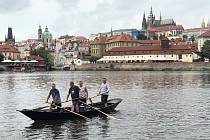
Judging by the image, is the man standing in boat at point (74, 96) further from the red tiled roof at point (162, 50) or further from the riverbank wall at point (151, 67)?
the red tiled roof at point (162, 50)

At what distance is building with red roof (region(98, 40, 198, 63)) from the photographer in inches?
7067

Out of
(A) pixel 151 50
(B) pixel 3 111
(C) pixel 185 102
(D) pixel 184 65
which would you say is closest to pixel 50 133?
(B) pixel 3 111

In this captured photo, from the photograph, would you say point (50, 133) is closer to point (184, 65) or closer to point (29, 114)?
point (29, 114)

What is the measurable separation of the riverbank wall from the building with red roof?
11106 millimetres

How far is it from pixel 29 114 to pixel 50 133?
3030 mm

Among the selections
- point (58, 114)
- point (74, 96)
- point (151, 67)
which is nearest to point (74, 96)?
point (74, 96)

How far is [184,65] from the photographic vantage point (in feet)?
527

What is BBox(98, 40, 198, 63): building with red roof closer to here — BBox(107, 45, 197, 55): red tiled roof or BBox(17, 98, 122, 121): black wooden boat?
BBox(107, 45, 197, 55): red tiled roof

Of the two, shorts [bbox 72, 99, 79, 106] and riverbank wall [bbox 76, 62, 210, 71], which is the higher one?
riverbank wall [bbox 76, 62, 210, 71]

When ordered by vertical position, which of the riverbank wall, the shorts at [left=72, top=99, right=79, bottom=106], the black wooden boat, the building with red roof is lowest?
the black wooden boat

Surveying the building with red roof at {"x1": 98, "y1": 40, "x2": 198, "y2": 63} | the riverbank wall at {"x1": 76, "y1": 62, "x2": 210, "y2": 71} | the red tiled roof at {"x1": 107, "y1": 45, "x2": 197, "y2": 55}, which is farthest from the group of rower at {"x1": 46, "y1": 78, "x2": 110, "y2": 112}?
the red tiled roof at {"x1": 107, "y1": 45, "x2": 197, "y2": 55}

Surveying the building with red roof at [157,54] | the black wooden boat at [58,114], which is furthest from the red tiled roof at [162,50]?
the black wooden boat at [58,114]

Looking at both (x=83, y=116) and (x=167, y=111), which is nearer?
(x=83, y=116)

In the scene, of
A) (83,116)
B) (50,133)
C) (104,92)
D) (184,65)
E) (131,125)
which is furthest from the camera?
(184,65)
